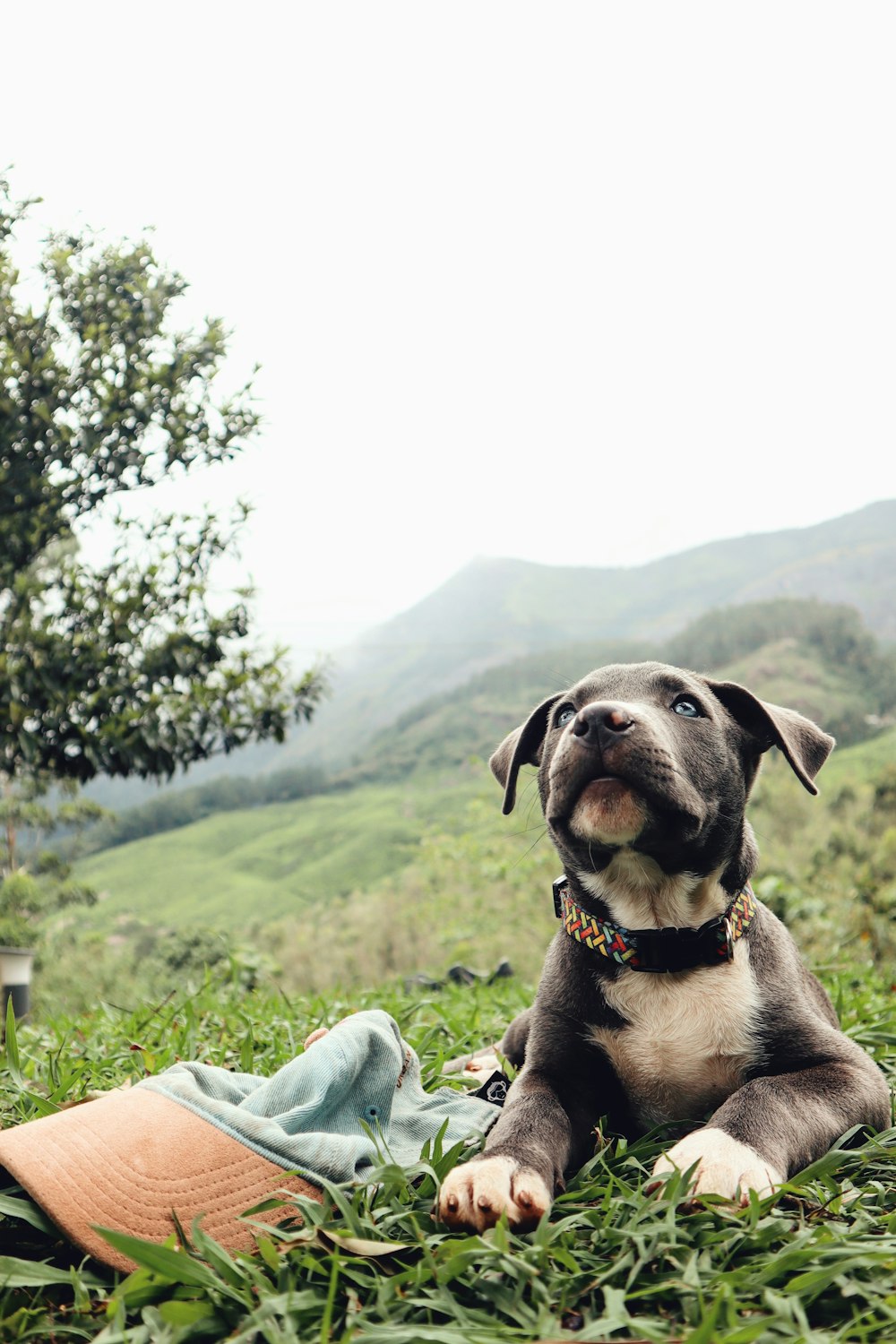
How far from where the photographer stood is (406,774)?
770 inches

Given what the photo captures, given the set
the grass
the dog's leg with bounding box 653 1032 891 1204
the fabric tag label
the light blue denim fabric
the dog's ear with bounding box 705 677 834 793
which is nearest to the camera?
the grass

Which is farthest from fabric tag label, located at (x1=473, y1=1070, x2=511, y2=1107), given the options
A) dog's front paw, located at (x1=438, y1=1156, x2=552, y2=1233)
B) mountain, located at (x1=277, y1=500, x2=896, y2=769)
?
mountain, located at (x1=277, y1=500, x2=896, y2=769)

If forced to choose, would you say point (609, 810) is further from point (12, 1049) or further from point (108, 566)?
point (108, 566)

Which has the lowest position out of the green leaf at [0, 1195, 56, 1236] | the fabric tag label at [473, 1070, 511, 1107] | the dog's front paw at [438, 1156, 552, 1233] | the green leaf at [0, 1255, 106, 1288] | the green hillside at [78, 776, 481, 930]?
the green hillside at [78, 776, 481, 930]

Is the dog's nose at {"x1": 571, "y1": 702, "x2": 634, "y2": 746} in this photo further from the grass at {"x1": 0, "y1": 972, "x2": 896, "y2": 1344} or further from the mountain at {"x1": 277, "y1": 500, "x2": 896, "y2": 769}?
the mountain at {"x1": 277, "y1": 500, "x2": 896, "y2": 769}

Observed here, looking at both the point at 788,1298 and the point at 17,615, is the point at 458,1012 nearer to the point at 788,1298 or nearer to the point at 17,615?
the point at 788,1298

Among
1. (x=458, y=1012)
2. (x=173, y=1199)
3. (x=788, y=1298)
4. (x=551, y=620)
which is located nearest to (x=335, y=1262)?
(x=173, y=1199)

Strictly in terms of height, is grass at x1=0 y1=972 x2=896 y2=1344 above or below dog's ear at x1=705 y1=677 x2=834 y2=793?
below

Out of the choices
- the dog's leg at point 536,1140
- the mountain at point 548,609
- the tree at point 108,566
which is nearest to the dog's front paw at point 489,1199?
the dog's leg at point 536,1140

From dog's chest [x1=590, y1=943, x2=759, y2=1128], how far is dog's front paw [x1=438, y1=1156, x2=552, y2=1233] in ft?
1.98

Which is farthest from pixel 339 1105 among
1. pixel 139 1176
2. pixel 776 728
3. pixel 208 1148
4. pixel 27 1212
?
pixel 776 728

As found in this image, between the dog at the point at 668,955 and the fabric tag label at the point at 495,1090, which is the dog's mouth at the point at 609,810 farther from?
the fabric tag label at the point at 495,1090

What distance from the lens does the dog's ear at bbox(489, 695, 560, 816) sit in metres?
2.98

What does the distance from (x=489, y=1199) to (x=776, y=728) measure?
1.38 meters
